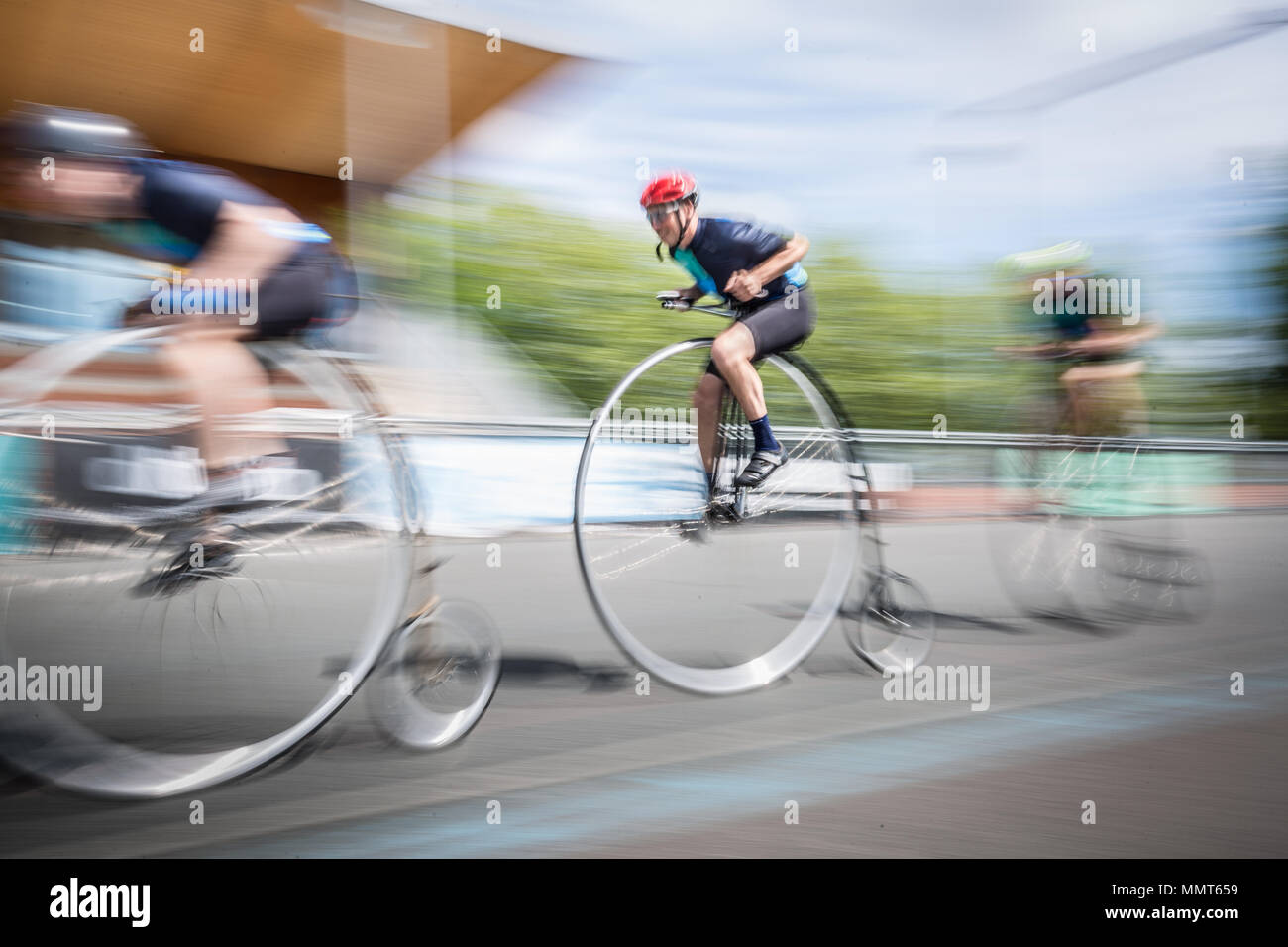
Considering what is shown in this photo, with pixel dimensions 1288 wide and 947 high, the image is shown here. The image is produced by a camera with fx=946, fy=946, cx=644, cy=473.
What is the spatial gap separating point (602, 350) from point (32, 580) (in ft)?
6.31

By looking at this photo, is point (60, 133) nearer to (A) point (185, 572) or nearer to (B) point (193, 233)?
(B) point (193, 233)

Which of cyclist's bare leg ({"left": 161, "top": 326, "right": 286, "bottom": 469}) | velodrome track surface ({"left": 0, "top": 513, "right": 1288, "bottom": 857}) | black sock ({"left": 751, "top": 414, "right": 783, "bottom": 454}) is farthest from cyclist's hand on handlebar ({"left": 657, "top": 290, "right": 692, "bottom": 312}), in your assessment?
cyclist's bare leg ({"left": 161, "top": 326, "right": 286, "bottom": 469})

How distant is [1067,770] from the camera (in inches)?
119

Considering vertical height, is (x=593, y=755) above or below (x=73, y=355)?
below

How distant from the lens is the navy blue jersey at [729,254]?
3240 mm

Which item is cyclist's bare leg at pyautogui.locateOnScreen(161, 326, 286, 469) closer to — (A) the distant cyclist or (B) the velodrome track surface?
(B) the velodrome track surface

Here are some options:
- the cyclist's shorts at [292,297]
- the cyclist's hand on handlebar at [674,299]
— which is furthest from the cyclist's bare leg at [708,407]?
the cyclist's shorts at [292,297]

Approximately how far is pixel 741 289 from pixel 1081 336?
131 cm

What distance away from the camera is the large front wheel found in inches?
133

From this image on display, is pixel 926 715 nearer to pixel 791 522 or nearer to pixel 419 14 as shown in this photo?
pixel 791 522

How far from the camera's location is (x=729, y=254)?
3.26 meters

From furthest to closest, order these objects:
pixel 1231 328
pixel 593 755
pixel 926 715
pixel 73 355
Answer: pixel 1231 328, pixel 926 715, pixel 593 755, pixel 73 355

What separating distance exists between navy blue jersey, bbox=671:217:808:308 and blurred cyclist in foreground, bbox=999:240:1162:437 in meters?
0.79
